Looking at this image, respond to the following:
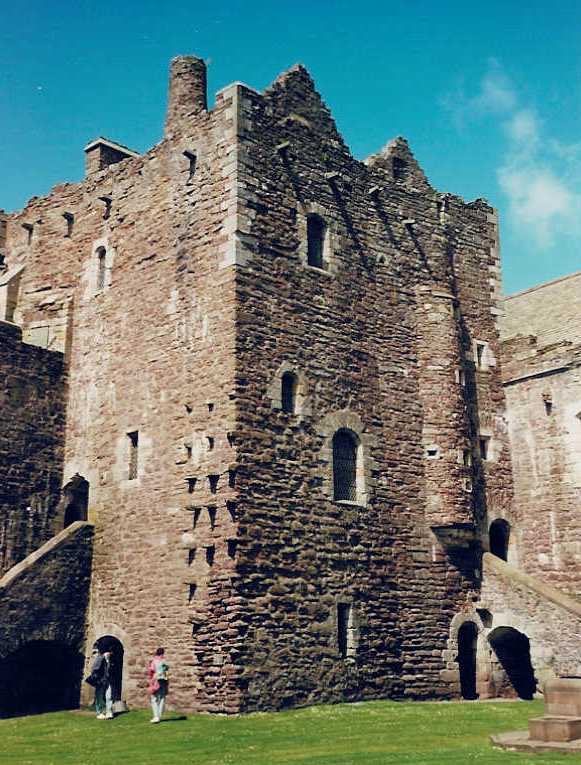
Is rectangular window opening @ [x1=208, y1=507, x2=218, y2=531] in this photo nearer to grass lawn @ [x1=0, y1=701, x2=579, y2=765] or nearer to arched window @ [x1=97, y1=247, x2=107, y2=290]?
grass lawn @ [x1=0, y1=701, x2=579, y2=765]

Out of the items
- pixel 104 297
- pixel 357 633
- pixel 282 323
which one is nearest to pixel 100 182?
pixel 104 297

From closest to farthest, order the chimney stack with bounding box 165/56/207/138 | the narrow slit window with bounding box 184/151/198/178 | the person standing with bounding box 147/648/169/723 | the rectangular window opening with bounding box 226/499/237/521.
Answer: the person standing with bounding box 147/648/169/723, the rectangular window opening with bounding box 226/499/237/521, the narrow slit window with bounding box 184/151/198/178, the chimney stack with bounding box 165/56/207/138

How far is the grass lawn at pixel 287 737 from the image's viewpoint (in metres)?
13.1

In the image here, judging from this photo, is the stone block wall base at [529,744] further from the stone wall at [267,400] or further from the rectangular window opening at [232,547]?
the rectangular window opening at [232,547]

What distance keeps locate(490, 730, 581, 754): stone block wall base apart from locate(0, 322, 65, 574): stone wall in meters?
12.4

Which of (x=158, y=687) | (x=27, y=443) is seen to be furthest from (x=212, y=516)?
(x=27, y=443)

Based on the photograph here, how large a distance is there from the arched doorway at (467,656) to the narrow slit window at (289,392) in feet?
22.8

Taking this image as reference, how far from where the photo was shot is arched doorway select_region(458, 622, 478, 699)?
22.6 meters

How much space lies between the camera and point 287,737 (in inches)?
594

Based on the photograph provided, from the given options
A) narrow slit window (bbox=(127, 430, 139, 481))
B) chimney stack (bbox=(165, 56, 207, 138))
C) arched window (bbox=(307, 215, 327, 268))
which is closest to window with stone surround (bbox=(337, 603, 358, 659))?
narrow slit window (bbox=(127, 430, 139, 481))

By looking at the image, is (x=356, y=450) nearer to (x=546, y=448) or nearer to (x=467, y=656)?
(x=546, y=448)

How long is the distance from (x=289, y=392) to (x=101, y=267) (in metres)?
6.91

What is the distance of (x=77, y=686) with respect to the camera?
21188 millimetres

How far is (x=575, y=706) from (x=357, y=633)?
7.13 m
